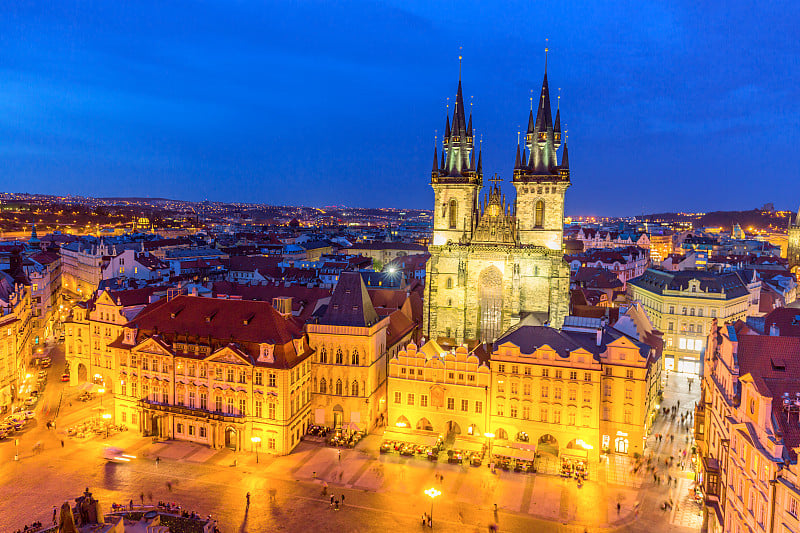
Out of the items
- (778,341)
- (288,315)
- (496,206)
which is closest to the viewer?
(778,341)

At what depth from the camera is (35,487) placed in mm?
49688

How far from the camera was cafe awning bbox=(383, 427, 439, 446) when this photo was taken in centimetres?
5934

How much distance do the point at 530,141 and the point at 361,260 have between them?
325 ft

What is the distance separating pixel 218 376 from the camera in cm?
6034

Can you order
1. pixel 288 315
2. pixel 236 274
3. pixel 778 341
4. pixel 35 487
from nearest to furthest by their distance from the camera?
pixel 778 341 → pixel 35 487 → pixel 288 315 → pixel 236 274

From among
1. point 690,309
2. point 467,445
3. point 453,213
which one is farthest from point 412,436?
point 690,309

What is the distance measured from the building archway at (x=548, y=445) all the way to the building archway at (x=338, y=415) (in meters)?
21.6

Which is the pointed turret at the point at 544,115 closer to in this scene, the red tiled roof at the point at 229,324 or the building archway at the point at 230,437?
the red tiled roof at the point at 229,324

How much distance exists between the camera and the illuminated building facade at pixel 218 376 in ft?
193

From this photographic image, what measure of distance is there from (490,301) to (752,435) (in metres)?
46.6

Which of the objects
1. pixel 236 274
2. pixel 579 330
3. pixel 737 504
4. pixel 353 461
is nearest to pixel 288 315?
pixel 353 461

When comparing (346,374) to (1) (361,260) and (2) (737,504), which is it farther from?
(1) (361,260)

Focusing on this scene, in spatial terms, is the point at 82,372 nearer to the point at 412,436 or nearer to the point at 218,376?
the point at 218,376

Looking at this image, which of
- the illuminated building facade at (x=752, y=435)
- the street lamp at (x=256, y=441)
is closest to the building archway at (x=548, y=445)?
the illuminated building facade at (x=752, y=435)
